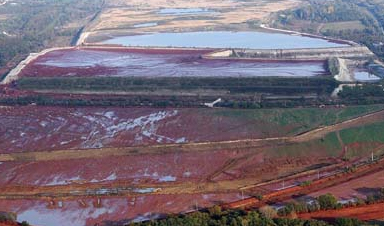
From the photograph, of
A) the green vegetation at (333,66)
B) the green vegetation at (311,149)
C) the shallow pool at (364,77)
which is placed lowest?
the green vegetation at (311,149)

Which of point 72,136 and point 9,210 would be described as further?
point 72,136

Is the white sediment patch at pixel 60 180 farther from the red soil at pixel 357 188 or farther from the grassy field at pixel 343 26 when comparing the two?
the grassy field at pixel 343 26

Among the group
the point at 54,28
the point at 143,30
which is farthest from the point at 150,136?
the point at 54,28

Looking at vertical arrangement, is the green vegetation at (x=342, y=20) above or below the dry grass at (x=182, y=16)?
below

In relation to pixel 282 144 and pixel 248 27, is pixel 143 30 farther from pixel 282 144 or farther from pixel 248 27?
pixel 282 144

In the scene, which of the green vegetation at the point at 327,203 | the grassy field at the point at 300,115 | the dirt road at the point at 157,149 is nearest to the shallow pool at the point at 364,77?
the grassy field at the point at 300,115

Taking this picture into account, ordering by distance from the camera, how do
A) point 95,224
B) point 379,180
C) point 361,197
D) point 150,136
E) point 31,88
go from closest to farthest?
point 95,224 < point 361,197 < point 379,180 < point 150,136 < point 31,88

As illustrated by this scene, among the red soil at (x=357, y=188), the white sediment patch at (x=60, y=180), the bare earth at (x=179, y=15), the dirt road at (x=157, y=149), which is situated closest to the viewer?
the red soil at (x=357, y=188)
